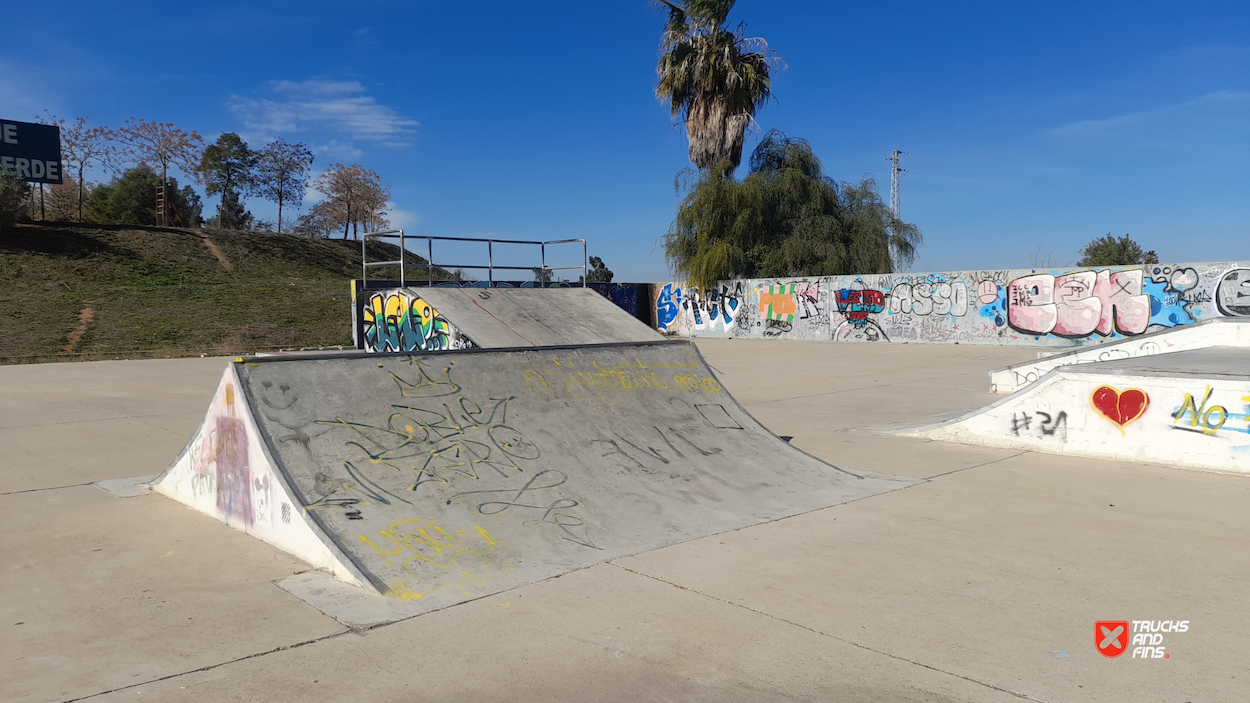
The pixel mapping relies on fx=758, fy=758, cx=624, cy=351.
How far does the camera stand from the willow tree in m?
28.2

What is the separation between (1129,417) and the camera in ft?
21.6

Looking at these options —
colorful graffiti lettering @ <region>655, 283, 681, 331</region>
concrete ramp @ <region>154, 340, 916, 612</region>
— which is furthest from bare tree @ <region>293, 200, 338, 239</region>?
concrete ramp @ <region>154, 340, 916, 612</region>

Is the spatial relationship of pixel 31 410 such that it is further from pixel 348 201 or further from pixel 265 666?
pixel 348 201

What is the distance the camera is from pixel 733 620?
10.8 feet

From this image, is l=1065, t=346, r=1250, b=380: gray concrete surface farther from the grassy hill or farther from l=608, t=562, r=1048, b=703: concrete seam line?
the grassy hill

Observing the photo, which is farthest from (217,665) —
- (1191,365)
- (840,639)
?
(1191,365)

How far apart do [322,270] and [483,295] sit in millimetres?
29229

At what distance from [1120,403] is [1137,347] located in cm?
638

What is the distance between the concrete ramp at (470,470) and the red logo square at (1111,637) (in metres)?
2.02

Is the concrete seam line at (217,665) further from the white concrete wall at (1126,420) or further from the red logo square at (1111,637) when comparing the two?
the white concrete wall at (1126,420)

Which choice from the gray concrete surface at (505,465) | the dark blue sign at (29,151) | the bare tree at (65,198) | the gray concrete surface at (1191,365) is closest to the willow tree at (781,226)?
the gray concrete surface at (1191,365)

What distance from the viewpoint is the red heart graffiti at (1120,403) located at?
6555mm

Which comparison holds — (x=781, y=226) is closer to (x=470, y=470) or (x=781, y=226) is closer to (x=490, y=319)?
(x=490, y=319)

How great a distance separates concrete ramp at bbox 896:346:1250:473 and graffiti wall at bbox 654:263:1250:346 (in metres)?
12.2
